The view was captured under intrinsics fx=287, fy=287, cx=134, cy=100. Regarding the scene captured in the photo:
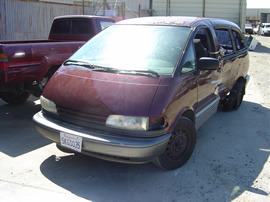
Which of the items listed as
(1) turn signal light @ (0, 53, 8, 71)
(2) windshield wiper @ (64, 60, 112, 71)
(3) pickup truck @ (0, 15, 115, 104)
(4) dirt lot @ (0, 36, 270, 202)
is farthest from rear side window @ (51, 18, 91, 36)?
(2) windshield wiper @ (64, 60, 112, 71)

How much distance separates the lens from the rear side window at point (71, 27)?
23.1 ft

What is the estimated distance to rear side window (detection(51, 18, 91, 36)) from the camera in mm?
7051

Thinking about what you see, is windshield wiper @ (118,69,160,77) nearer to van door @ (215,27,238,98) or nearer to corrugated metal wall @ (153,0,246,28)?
van door @ (215,27,238,98)

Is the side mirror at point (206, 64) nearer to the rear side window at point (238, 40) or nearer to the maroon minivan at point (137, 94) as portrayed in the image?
the maroon minivan at point (137, 94)

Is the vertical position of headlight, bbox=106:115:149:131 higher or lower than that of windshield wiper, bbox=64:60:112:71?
lower

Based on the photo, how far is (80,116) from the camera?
3.31m

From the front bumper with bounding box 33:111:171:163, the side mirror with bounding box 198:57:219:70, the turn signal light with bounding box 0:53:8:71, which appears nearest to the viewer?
the front bumper with bounding box 33:111:171:163

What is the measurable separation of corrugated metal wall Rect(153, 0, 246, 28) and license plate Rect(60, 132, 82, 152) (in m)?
18.5

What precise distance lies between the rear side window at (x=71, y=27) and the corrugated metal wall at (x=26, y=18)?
12.4 ft

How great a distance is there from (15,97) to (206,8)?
17.1 metres

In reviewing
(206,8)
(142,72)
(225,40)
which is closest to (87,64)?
(142,72)

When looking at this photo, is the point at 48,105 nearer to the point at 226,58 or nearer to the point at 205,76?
the point at 205,76

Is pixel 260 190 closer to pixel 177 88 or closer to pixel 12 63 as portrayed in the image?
pixel 177 88

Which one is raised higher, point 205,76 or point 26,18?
point 26,18
